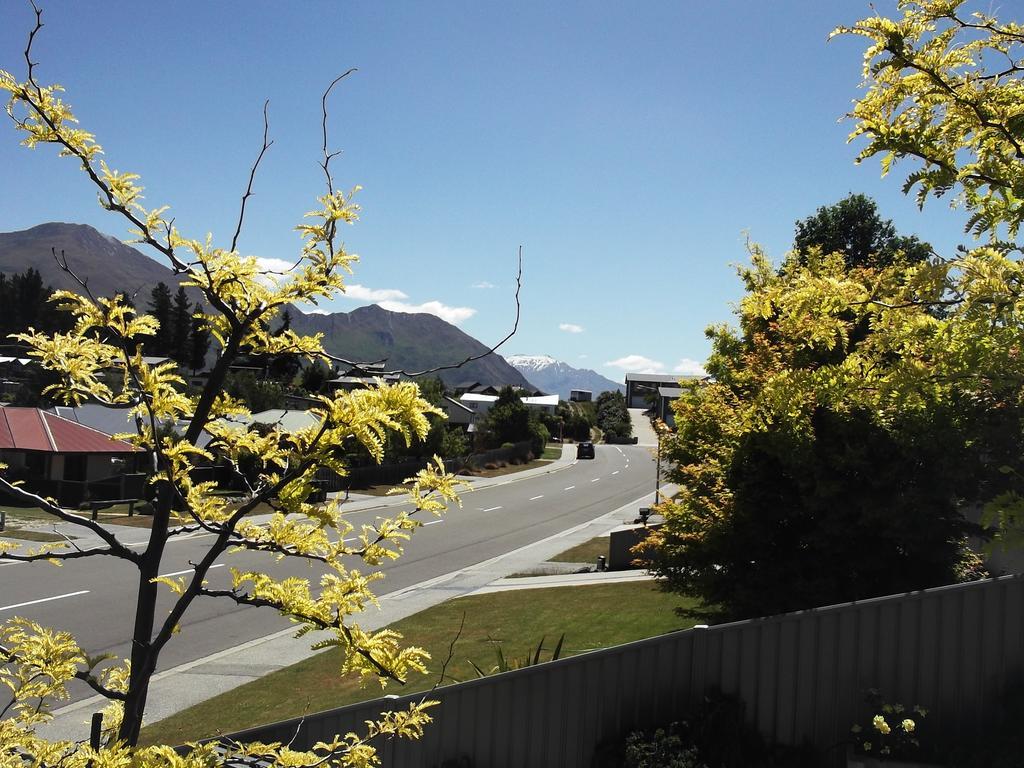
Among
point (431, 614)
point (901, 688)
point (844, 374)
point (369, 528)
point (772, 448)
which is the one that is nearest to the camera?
point (369, 528)

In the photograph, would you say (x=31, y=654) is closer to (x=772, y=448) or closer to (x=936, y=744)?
(x=936, y=744)

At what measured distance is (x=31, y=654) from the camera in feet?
15.3

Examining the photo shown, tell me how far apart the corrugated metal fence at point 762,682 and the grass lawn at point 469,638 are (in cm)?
215

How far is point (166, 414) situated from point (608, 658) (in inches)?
213

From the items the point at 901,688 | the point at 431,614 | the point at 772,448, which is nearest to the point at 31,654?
the point at 901,688

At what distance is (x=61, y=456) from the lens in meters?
35.5

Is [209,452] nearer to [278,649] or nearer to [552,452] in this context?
[278,649]

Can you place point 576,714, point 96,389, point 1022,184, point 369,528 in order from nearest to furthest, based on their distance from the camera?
point 96,389 < point 369,528 < point 1022,184 < point 576,714

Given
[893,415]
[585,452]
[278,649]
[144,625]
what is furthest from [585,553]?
[585,452]

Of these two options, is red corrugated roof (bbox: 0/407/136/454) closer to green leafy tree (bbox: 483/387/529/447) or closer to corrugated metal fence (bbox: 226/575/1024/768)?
corrugated metal fence (bbox: 226/575/1024/768)

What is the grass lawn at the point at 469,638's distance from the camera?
1164 cm

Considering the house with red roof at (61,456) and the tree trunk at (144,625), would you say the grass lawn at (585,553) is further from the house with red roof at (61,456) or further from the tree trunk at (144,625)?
the tree trunk at (144,625)

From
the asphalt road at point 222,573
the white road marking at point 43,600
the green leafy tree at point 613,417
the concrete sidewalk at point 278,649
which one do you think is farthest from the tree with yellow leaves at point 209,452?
the green leafy tree at point 613,417

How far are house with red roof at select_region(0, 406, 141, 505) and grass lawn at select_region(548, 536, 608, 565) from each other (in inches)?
725
